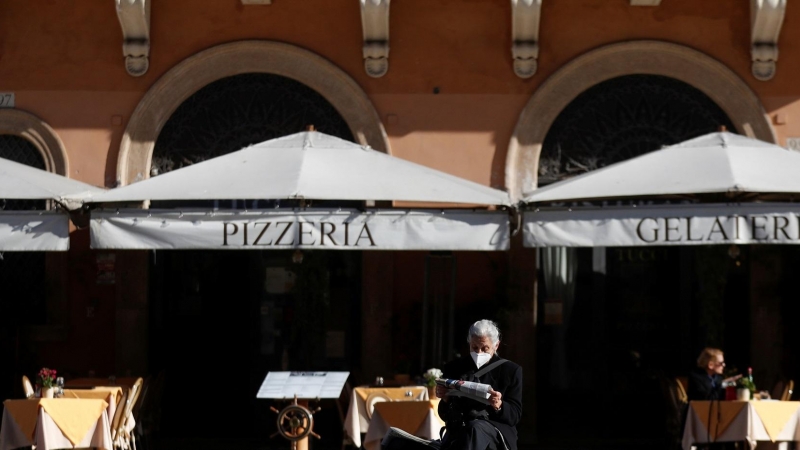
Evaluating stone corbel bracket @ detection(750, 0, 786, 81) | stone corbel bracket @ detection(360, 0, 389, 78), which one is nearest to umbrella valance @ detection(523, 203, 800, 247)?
stone corbel bracket @ detection(750, 0, 786, 81)

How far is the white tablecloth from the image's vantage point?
9.59 m

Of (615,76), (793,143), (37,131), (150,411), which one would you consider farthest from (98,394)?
(793,143)

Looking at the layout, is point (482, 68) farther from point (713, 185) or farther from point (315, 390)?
point (315, 390)

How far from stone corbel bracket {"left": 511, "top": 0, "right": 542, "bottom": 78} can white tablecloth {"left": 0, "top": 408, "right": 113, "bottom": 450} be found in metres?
5.70

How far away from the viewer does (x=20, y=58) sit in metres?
12.9

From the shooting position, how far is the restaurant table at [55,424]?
31.6 ft

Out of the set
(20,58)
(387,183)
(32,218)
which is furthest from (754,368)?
(20,58)

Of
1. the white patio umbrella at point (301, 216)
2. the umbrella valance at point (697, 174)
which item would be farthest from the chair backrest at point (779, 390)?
the white patio umbrella at point (301, 216)

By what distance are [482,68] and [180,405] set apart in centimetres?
490

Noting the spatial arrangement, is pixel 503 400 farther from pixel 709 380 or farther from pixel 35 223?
pixel 35 223

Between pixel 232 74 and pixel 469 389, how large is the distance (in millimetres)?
6839

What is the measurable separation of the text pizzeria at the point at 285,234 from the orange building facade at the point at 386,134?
8.87ft

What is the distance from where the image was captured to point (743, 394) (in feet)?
32.7

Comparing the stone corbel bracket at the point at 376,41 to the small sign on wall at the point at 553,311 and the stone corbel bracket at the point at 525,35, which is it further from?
the small sign on wall at the point at 553,311
